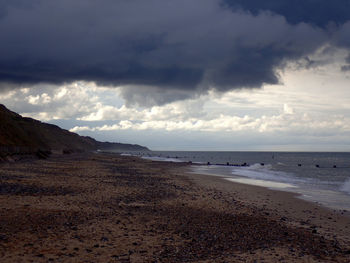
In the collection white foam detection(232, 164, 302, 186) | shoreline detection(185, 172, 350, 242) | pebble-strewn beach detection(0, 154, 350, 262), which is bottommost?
white foam detection(232, 164, 302, 186)

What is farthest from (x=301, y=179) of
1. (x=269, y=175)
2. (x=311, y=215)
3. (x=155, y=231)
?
(x=155, y=231)

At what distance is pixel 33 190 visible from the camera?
1811 centimetres

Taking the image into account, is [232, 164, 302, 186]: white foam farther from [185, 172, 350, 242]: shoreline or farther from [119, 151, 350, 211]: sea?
[185, 172, 350, 242]: shoreline

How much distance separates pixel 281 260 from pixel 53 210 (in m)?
8.66

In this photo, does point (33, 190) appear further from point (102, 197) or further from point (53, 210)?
point (53, 210)

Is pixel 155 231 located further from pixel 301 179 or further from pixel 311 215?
pixel 301 179

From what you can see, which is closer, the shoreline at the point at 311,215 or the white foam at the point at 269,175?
the shoreline at the point at 311,215

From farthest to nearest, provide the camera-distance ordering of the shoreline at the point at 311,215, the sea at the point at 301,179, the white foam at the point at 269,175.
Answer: the white foam at the point at 269,175 < the sea at the point at 301,179 < the shoreline at the point at 311,215

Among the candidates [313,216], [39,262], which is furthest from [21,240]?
[313,216]

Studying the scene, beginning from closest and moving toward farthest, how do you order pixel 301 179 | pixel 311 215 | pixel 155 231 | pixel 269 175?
pixel 155 231 < pixel 311 215 < pixel 301 179 < pixel 269 175

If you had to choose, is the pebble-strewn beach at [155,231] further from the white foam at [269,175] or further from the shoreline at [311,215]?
the white foam at [269,175]

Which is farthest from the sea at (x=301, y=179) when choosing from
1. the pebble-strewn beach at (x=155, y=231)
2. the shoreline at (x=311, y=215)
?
the pebble-strewn beach at (x=155, y=231)

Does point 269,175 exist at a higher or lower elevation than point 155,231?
lower

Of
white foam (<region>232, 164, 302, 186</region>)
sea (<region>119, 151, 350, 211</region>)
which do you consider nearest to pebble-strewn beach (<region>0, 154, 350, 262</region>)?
sea (<region>119, 151, 350, 211</region>)
